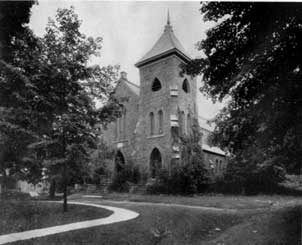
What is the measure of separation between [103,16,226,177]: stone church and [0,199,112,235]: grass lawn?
11.1 meters

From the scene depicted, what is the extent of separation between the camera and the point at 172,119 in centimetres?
2167

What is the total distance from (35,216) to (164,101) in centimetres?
1540

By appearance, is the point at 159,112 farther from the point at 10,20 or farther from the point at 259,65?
the point at 259,65

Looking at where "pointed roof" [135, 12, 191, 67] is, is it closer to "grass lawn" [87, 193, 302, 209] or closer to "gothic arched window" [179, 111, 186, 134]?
"gothic arched window" [179, 111, 186, 134]

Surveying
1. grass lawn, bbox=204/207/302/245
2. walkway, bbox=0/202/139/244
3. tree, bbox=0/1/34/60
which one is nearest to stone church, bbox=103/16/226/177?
walkway, bbox=0/202/139/244

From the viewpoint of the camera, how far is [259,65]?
631 cm

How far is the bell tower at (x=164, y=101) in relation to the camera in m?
21.9

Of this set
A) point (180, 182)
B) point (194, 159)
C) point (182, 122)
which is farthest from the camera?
point (182, 122)

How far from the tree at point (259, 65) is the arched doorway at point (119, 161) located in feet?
54.8

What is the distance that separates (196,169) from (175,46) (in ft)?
34.7

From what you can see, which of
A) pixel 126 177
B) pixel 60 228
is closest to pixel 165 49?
pixel 126 177

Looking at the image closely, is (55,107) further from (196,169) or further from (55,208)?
(196,169)

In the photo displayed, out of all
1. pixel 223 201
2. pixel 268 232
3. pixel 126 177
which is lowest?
pixel 268 232

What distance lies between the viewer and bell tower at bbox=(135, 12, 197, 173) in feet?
71.9
